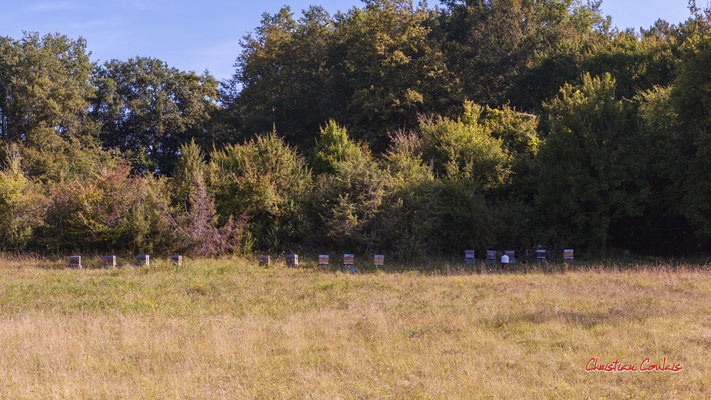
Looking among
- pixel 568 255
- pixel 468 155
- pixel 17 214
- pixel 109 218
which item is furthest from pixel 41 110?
pixel 568 255

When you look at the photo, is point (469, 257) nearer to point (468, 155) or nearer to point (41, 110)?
point (468, 155)

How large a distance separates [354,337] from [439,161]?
1860cm

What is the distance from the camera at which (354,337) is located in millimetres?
9445

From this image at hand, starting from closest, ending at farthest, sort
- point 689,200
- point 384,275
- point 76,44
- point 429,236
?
point 384,275, point 689,200, point 429,236, point 76,44

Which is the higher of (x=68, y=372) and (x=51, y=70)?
(x=51, y=70)

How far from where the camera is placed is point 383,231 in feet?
72.1

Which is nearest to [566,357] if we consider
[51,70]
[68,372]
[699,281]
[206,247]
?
[68,372]

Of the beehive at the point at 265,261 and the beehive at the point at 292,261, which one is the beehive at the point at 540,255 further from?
the beehive at the point at 265,261

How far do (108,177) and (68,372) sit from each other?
16.7 m

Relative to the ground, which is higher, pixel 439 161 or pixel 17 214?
pixel 439 161

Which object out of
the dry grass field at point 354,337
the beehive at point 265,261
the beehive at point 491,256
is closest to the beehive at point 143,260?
the dry grass field at point 354,337

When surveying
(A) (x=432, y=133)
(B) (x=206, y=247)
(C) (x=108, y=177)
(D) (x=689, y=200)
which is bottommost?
(B) (x=206, y=247)

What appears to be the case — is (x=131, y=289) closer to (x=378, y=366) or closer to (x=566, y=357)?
(x=378, y=366)
